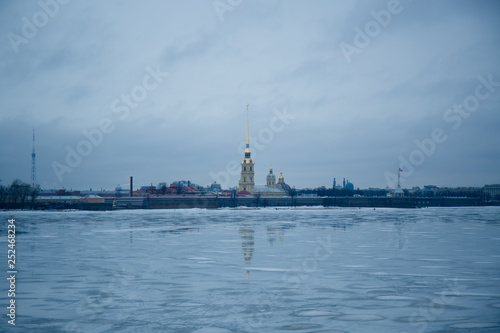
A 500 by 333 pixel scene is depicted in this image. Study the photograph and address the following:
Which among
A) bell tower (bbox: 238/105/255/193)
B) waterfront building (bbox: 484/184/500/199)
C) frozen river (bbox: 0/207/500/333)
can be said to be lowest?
frozen river (bbox: 0/207/500/333)

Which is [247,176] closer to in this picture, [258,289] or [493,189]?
[493,189]

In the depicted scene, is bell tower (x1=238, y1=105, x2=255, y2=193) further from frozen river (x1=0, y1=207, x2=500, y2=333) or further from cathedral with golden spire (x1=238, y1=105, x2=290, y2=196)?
frozen river (x1=0, y1=207, x2=500, y2=333)

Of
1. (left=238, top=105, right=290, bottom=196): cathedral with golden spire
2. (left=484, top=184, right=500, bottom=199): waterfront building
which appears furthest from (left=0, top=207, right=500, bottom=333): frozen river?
(left=484, top=184, right=500, bottom=199): waterfront building

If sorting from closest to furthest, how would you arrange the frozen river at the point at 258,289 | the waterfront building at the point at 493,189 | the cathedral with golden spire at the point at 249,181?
the frozen river at the point at 258,289 → the cathedral with golden spire at the point at 249,181 → the waterfront building at the point at 493,189

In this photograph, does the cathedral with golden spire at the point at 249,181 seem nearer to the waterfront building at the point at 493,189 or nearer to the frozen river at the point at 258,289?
the waterfront building at the point at 493,189

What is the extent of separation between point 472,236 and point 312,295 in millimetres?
18773

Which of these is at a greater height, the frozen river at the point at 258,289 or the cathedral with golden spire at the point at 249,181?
the cathedral with golden spire at the point at 249,181

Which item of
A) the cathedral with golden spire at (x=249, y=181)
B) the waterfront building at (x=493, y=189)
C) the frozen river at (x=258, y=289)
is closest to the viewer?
the frozen river at (x=258, y=289)

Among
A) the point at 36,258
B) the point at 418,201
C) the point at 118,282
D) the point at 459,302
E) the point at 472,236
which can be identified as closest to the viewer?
the point at 459,302

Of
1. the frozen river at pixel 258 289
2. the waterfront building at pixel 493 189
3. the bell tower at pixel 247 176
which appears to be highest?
the bell tower at pixel 247 176

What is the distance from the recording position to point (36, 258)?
18.8 m

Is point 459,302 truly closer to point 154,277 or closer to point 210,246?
point 154,277

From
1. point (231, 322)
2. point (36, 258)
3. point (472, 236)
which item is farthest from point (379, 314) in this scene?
point (472, 236)

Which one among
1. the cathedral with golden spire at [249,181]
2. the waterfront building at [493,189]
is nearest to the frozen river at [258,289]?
the cathedral with golden spire at [249,181]
